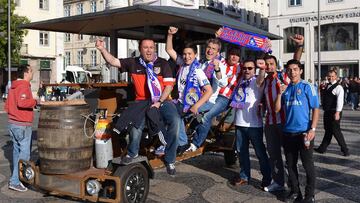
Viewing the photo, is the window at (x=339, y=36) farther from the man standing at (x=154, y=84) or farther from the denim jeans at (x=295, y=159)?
the man standing at (x=154, y=84)

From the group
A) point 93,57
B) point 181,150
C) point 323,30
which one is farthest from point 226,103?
point 93,57

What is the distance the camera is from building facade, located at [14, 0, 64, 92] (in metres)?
39.7

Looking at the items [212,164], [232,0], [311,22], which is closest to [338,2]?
[311,22]

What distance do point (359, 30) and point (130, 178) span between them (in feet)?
124

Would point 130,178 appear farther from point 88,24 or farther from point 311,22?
point 311,22

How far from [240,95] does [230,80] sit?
533mm

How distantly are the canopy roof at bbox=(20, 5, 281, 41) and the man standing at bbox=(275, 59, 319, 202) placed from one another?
58.5 inches

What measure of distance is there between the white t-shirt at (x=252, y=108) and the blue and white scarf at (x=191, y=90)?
0.71m

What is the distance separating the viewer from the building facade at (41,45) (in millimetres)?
39719

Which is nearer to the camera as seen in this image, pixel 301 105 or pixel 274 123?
pixel 301 105

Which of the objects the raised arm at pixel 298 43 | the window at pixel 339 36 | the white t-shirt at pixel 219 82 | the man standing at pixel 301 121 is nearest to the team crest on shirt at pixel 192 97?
the white t-shirt at pixel 219 82

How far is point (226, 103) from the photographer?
23.8 feet

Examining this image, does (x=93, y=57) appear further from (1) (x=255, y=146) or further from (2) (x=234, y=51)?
(1) (x=255, y=146)

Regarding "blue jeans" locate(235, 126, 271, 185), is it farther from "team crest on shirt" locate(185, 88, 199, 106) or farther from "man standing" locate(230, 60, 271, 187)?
"team crest on shirt" locate(185, 88, 199, 106)
